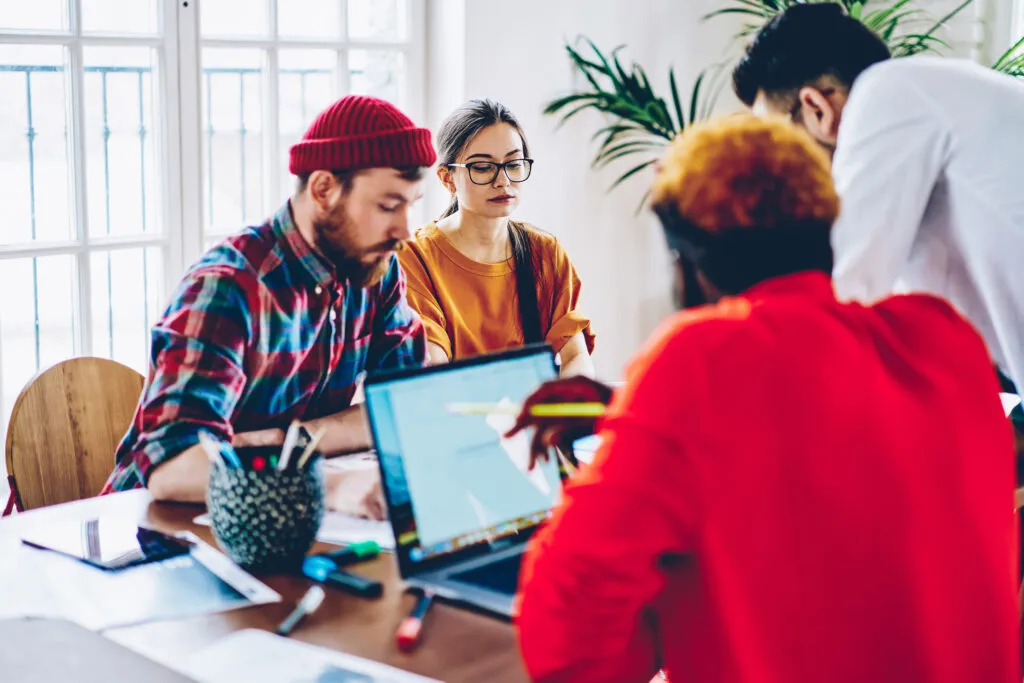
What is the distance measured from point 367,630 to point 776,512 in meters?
0.49

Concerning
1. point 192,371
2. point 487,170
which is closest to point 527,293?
point 487,170

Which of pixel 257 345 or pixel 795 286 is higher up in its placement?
pixel 795 286

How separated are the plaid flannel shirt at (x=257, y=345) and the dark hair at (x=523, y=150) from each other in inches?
22.4

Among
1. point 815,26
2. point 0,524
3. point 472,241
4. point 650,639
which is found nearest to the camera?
point 650,639

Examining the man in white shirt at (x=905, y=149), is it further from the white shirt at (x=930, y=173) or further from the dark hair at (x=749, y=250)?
the dark hair at (x=749, y=250)

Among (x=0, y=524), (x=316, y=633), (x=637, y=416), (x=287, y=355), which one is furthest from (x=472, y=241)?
(x=637, y=416)

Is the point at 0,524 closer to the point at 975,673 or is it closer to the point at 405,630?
the point at 405,630

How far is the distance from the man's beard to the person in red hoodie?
2.78 feet

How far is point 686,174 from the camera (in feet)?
3.33

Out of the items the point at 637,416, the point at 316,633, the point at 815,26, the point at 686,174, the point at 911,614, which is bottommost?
the point at 316,633

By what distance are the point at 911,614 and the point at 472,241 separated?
175 cm

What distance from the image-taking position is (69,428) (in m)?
2.03

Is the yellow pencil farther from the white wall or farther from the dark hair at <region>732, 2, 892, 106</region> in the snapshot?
the white wall

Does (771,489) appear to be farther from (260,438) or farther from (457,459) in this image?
(260,438)
